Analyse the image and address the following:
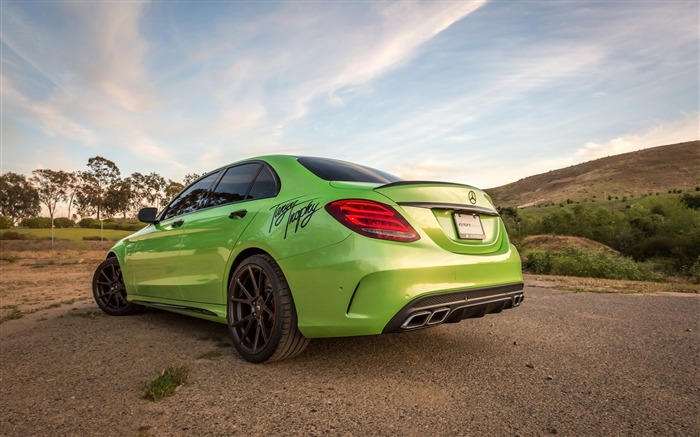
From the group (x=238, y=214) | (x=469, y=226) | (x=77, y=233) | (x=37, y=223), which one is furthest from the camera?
(x=37, y=223)

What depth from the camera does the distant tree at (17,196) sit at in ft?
192

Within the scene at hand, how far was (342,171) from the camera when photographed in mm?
3426

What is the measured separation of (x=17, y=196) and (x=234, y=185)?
72.0 metres

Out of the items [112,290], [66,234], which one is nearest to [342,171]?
[112,290]

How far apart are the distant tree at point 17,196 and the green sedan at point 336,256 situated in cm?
7006

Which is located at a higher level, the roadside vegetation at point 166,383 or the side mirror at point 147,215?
the side mirror at point 147,215

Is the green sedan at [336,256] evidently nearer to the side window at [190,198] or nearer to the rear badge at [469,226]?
the rear badge at [469,226]

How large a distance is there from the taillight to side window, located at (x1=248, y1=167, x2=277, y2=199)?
0.86m

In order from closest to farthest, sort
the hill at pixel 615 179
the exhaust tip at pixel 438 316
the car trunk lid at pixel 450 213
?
the exhaust tip at pixel 438 316 → the car trunk lid at pixel 450 213 → the hill at pixel 615 179

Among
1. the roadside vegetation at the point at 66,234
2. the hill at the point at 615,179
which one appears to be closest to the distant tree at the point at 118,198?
A: the roadside vegetation at the point at 66,234

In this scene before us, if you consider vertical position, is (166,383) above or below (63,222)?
below

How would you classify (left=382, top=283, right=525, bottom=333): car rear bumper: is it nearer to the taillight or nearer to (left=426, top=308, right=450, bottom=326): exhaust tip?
(left=426, top=308, right=450, bottom=326): exhaust tip

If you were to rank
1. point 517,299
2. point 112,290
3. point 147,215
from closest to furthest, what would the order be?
point 517,299
point 147,215
point 112,290

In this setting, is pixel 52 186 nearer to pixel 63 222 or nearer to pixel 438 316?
pixel 63 222
